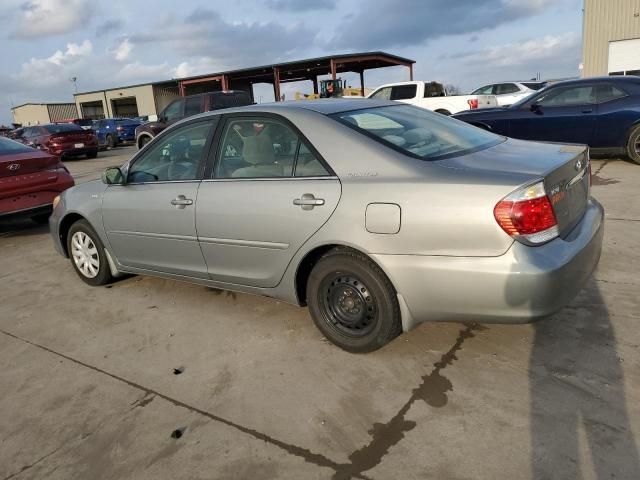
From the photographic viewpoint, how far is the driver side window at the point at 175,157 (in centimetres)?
383

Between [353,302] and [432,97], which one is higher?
[432,97]

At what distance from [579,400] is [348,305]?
132 centimetres

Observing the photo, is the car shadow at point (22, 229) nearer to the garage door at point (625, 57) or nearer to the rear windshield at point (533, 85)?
the rear windshield at point (533, 85)

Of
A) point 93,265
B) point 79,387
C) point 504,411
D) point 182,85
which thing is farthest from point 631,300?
point 182,85

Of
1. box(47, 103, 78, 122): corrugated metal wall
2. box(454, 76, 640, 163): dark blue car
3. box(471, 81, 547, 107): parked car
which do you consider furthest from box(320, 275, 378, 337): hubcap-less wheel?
box(47, 103, 78, 122): corrugated metal wall

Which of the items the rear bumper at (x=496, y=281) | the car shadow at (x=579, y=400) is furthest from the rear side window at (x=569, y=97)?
the rear bumper at (x=496, y=281)

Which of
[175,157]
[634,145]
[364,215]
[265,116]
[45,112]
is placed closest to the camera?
[364,215]

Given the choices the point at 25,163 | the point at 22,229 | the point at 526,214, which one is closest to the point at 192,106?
the point at 22,229

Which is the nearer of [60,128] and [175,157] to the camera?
[175,157]

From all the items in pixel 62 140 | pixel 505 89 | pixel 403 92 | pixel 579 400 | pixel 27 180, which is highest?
pixel 403 92

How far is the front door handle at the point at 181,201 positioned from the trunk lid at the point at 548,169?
1820 millimetres

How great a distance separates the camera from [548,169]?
2.75m

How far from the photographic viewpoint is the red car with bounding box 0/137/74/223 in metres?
6.78

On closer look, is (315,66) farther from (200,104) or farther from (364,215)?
(364,215)
